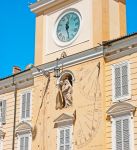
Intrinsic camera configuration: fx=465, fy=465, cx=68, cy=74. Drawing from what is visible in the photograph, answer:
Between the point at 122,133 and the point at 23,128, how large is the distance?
7147 millimetres

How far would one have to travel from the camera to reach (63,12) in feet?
83.4

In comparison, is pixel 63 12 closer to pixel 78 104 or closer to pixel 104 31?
pixel 104 31

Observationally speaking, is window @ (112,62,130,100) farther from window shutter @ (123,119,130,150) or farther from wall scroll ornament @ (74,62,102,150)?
window shutter @ (123,119,130,150)

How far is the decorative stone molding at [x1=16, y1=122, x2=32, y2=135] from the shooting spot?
25.5 meters

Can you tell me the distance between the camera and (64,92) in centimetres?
2392

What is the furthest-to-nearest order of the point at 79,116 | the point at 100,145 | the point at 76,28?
the point at 76,28
the point at 79,116
the point at 100,145

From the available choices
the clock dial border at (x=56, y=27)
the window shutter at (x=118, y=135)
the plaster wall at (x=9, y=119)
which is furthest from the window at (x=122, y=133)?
the plaster wall at (x=9, y=119)

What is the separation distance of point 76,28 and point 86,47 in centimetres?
154

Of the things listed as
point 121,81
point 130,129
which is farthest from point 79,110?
point 130,129

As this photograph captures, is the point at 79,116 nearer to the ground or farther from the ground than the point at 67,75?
nearer to the ground

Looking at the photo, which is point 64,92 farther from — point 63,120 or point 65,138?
point 65,138

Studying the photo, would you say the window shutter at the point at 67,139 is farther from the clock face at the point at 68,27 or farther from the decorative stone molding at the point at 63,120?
the clock face at the point at 68,27

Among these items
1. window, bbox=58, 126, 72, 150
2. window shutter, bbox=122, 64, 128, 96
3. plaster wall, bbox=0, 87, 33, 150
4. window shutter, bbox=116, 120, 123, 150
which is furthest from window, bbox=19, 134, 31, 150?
window shutter, bbox=122, 64, 128, 96

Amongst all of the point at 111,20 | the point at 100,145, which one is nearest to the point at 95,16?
the point at 111,20
